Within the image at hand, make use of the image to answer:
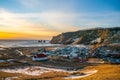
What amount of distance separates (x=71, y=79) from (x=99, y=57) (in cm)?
4460

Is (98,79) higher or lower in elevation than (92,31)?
lower

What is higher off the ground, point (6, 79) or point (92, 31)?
point (92, 31)

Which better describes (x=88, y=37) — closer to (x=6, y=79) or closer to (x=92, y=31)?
(x=92, y=31)

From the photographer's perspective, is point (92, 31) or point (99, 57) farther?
point (92, 31)

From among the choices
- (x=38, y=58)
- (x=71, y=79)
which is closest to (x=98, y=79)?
(x=71, y=79)

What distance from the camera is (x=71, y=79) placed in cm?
3772

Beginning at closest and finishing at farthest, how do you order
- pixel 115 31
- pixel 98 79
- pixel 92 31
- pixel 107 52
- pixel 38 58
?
pixel 98 79 → pixel 38 58 → pixel 107 52 → pixel 115 31 → pixel 92 31

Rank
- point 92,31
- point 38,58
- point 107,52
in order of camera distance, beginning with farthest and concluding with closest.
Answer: point 92,31, point 107,52, point 38,58

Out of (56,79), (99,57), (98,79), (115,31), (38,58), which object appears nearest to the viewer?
(98,79)

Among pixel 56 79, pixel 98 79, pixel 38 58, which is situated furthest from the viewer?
pixel 38 58

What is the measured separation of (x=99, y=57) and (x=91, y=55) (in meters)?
3.78

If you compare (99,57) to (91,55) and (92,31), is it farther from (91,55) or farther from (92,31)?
(92,31)

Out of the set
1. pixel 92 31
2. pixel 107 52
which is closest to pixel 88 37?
pixel 92 31

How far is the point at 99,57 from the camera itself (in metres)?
80.6
